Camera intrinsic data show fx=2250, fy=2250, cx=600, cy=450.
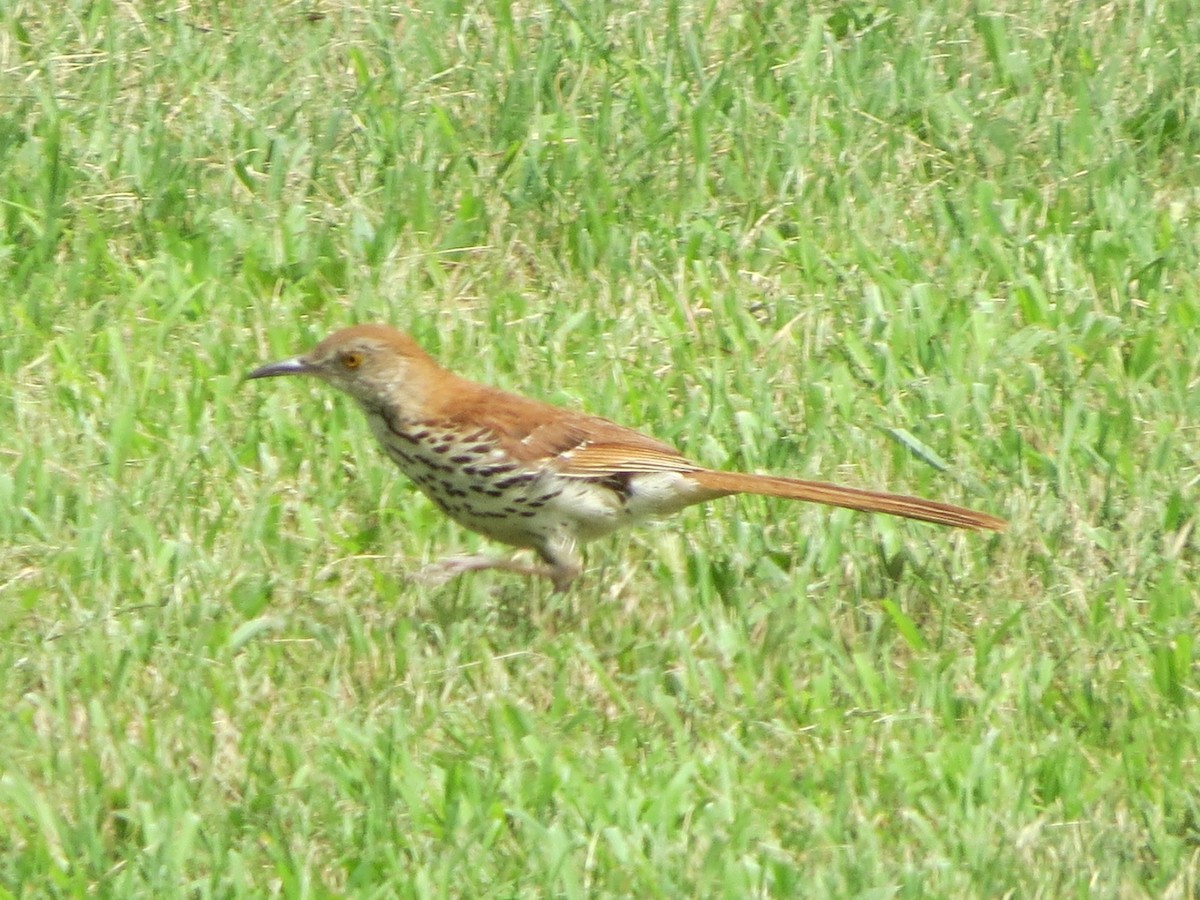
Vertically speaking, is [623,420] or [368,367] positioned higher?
[368,367]

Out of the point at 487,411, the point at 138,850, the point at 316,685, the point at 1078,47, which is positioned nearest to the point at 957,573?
the point at 487,411

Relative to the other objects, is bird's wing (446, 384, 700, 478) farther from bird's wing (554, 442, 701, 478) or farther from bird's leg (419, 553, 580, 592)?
bird's leg (419, 553, 580, 592)

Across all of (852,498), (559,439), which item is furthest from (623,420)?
(852,498)

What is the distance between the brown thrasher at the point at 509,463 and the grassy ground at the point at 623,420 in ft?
0.50

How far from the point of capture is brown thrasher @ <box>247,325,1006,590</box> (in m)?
5.36

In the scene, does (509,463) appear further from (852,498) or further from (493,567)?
(852,498)

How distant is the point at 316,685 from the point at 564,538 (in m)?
0.82

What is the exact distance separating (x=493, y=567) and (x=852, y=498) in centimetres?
87

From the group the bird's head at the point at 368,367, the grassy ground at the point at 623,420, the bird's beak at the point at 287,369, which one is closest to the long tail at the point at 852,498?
the grassy ground at the point at 623,420

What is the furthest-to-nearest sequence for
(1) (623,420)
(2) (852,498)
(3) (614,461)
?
(1) (623,420), (3) (614,461), (2) (852,498)

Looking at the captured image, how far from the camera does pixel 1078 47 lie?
7.63m

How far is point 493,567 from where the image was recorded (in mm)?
5355

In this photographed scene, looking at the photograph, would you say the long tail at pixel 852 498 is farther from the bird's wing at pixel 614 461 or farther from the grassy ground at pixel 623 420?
the grassy ground at pixel 623 420

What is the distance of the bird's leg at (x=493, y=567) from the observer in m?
5.34
